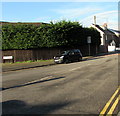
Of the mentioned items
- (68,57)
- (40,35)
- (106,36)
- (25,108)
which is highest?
(106,36)

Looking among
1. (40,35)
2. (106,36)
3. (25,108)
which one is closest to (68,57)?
(40,35)

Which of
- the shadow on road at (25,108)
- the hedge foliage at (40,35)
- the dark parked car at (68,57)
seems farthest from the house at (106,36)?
the shadow on road at (25,108)

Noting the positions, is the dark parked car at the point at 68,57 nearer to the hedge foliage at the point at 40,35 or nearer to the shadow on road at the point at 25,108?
the hedge foliage at the point at 40,35

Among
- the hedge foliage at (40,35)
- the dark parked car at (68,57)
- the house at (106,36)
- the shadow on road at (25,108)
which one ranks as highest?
the house at (106,36)

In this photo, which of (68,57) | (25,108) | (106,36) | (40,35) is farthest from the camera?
(106,36)

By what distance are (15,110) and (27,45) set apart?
18.6 metres

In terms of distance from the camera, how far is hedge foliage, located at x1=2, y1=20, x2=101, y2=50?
22578 millimetres

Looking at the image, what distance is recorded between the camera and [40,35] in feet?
77.5

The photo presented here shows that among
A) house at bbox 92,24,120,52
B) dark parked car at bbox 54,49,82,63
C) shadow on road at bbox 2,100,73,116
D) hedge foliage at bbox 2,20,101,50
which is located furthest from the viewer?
house at bbox 92,24,120,52

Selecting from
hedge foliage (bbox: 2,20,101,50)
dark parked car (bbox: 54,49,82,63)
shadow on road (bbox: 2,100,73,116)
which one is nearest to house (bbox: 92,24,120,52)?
hedge foliage (bbox: 2,20,101,50)

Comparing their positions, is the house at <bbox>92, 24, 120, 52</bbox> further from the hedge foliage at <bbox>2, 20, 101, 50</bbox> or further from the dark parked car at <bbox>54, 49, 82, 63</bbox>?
the dark parked car at <bbox>54, 49, 82, 63</bbox>

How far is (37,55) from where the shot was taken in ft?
77.1

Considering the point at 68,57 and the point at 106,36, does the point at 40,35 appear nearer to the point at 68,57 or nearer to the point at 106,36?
the point at 68,57

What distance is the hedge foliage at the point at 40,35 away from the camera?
22.6 m
